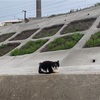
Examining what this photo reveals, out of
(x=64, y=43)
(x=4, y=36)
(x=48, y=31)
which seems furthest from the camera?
(x=4, y=36)

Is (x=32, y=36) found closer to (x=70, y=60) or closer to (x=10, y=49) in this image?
(x=10, y=49)

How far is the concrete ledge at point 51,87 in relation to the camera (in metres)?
7.62

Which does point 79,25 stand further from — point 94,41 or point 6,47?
point 6,47

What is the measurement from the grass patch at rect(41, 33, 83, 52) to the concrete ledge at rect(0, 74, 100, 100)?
1005 centimetres

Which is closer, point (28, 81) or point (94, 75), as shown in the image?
point (94, 75)

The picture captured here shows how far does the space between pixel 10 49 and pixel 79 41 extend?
6029mm

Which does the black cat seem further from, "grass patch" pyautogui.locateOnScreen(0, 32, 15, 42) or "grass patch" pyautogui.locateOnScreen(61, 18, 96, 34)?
"grass patch" pyautogui.locateOnScreen(0, 32, 15, 42)

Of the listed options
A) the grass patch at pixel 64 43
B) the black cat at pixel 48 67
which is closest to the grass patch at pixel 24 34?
the grass patch at pixel 64 43

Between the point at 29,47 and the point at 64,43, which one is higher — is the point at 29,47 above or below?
below

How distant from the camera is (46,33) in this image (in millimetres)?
24781

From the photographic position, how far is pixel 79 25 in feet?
75.1

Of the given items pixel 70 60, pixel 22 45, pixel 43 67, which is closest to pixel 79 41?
pixel 70 60

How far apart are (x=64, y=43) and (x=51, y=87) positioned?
1226 centimetres

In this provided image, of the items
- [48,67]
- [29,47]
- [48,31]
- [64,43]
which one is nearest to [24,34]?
[48,31]
